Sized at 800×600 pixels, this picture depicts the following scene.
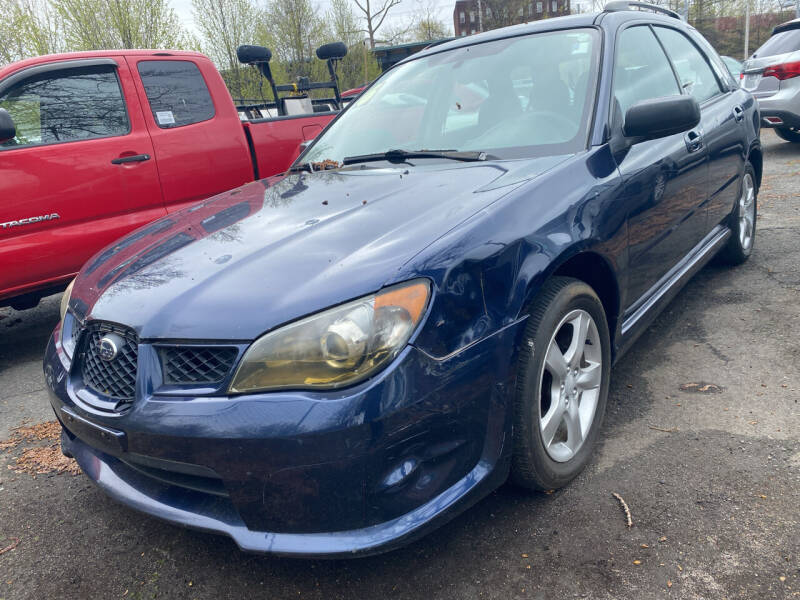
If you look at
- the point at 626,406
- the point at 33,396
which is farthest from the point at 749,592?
the point at 33,396

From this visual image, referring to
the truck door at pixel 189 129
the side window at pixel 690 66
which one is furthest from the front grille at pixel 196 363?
the truck door at pixel 189 129

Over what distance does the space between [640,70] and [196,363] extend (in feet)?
8.22

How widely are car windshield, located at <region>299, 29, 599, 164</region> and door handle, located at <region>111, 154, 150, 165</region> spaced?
1.65 metres

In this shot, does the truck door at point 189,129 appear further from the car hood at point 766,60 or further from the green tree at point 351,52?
the green tree at point 351,52

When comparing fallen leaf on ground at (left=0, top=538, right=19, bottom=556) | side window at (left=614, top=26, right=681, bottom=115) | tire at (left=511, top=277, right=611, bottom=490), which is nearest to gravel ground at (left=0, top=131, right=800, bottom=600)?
fallen leaf on ground at (left=0, top=538, right=19, bottom=556)

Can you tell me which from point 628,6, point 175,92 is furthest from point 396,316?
point 175,92

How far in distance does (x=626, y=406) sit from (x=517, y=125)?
1324 millimetres

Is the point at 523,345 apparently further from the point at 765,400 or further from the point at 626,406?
the point at 765,400

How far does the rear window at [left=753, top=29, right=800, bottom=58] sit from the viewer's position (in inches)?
351

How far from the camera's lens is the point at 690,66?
3787mm

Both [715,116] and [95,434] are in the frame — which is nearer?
[95,434]

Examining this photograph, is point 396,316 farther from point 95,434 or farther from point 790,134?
point 790,134

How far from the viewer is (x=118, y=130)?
177 inches

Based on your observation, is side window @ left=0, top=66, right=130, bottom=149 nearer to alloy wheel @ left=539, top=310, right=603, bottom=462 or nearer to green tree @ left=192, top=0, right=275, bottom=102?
alloy wheel @ left=539, top=310, right=603, bottom=462
